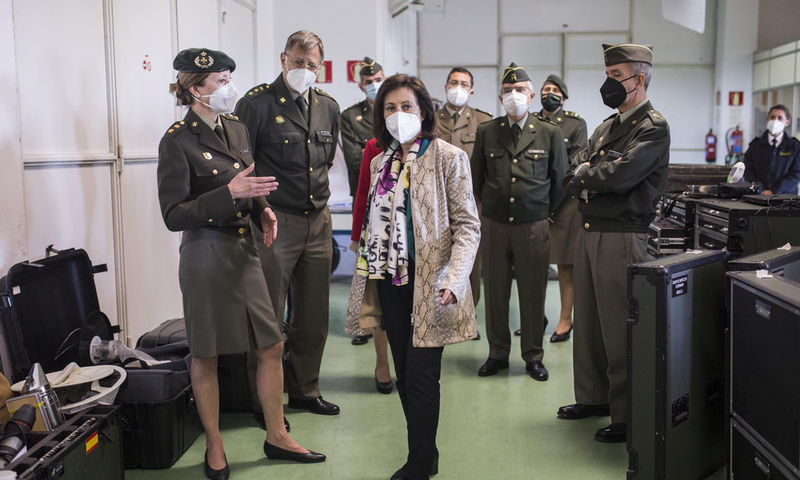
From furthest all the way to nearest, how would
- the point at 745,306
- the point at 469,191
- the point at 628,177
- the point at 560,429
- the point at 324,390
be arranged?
the point at 324,390 < the point at 560,429 < the point at 628,177 < the point at 469,191 < the point at 745,306

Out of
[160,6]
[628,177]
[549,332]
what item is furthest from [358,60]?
[628,177]

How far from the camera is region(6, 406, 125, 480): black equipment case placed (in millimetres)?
2230

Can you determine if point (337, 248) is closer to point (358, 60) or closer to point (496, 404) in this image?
point (358, 60)

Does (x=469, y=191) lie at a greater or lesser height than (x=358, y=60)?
lesser

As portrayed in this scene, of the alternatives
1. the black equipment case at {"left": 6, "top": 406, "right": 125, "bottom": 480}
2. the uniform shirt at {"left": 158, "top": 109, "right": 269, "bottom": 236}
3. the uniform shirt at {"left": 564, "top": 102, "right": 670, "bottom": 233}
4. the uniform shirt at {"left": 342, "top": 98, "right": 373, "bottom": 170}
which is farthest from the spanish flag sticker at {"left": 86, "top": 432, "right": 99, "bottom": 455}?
the uniform shirt at {"left": 342, "top": 98, "right": 373, "bottom": 170}

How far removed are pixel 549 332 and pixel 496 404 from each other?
5.62 ft

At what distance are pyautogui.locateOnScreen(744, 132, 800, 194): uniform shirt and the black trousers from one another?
5527 millimetres

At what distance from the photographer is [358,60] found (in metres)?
7.48

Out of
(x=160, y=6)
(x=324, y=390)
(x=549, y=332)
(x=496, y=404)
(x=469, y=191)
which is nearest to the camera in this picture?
(x=469, y=191)

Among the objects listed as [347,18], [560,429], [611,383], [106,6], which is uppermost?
[347,18]

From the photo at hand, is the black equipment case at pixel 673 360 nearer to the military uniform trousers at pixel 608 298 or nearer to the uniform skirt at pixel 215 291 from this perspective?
the military uniform trousers at pixel 608 298

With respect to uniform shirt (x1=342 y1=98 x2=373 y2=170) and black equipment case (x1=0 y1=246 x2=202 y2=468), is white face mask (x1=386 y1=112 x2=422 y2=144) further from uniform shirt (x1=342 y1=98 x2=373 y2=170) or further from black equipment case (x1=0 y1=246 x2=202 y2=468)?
uniform shirt (x1=342 y1=98 x2=373 y2=170)

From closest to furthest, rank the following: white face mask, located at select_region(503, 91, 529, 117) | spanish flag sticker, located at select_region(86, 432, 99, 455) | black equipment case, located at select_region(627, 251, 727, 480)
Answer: spanish flag sticker, located at select_region(86, 432, 99, 455) < black equipment case, located at select_region(627, 251, 727, 480) < white face mask, located at select_region(503, 91, 529, 117)

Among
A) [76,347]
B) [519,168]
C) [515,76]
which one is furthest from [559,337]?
[76,347]
